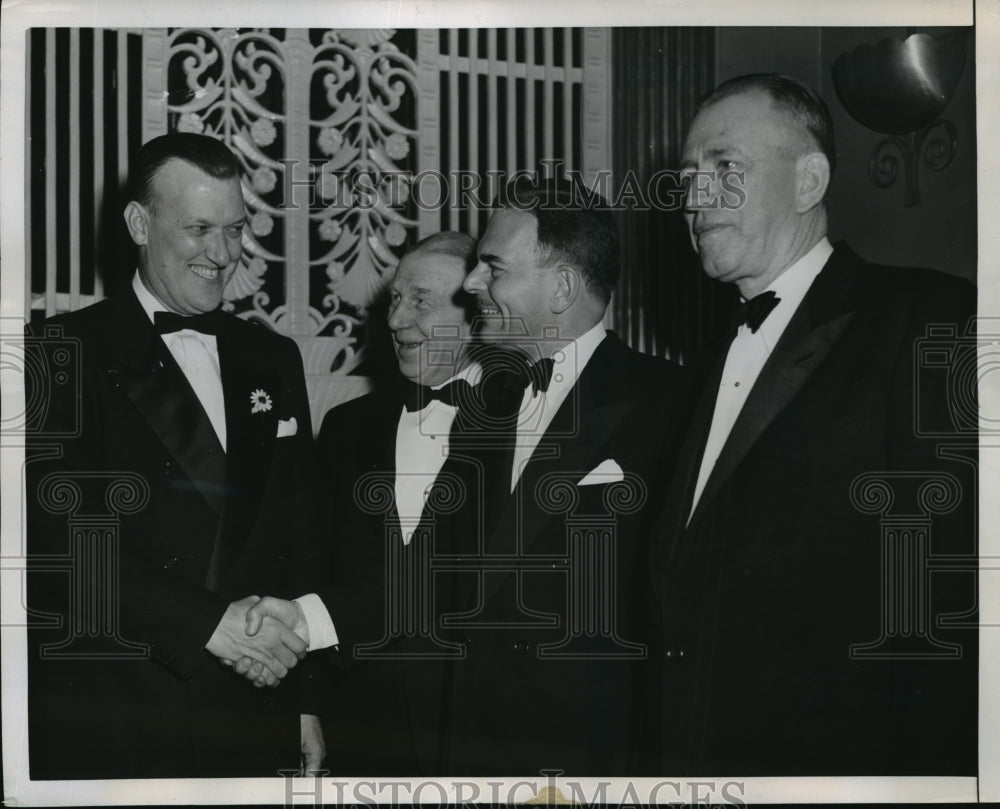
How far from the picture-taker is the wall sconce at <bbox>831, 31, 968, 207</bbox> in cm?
268

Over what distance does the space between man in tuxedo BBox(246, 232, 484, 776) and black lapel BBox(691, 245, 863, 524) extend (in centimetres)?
57

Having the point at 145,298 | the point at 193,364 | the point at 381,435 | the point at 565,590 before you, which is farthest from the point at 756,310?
the point at 145,298

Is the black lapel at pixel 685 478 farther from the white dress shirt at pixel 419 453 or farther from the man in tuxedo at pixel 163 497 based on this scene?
the man in tuxedo at pixel 163 497

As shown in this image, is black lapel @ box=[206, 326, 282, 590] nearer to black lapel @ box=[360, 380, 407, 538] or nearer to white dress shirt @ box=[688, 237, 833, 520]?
black lapel @ box=[360, 380, 407, 538]

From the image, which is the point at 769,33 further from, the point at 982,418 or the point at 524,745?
the point at 524,745

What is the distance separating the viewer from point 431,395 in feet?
8.87

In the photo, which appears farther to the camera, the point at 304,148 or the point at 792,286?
the point at 304,148

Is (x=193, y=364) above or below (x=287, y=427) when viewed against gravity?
above

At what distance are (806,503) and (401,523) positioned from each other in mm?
917

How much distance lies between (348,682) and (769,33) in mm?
1791

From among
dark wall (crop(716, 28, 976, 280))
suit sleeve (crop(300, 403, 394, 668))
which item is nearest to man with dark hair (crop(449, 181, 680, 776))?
suit sleeve (crop(300, 403, 394, 668))

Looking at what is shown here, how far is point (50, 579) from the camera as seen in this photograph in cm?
269

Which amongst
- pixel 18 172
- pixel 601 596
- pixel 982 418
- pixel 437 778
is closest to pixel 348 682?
pixel 437 778
